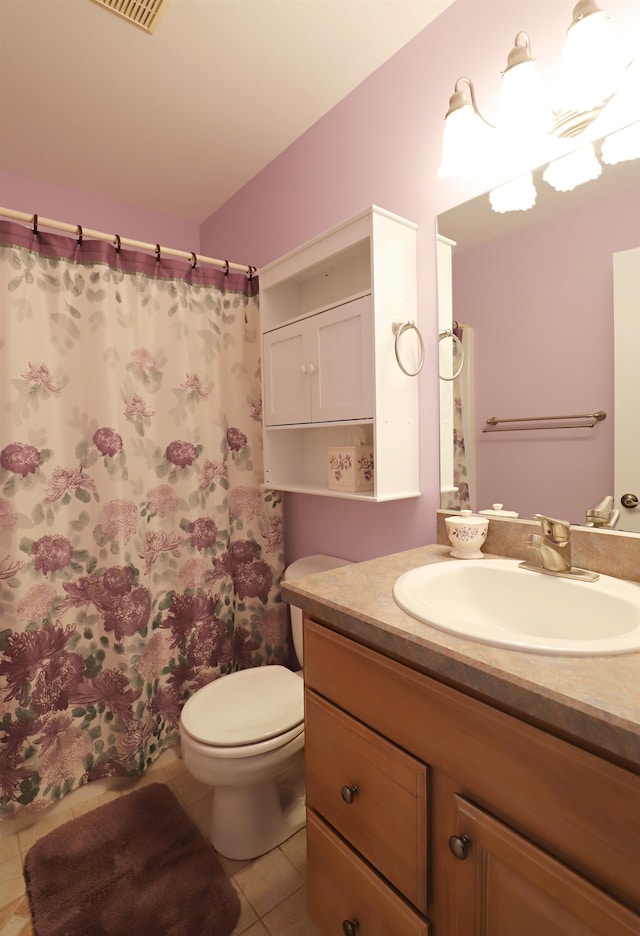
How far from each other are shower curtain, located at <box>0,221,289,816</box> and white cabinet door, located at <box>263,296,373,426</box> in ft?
0.83

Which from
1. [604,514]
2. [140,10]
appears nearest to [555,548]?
[604,514]

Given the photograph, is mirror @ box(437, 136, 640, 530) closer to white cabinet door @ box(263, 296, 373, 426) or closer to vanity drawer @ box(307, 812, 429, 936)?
white cabinet door @ box(263, 296, 373, 426)

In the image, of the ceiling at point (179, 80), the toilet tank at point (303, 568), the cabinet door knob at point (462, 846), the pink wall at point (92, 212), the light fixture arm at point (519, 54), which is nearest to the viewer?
the cabinet door knob at point (462, 846)

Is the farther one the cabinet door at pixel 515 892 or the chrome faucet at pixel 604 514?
the chrome faucet at pixel 604 514

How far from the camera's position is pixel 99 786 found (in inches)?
63.8

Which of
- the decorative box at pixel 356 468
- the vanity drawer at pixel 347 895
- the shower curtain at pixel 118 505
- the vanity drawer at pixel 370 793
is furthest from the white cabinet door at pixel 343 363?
the vanity drawer at pixel 347 895

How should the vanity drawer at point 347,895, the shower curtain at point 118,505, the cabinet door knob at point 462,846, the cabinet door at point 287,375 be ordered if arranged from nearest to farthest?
the cabinet door knob at point 462,846
the vanity drawer at point 347,895
the shower curtain at point 118,505
the cabinet door at point 287,375

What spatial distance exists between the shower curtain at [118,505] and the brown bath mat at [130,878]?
0.17 metres

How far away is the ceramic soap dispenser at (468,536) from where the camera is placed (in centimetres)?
119

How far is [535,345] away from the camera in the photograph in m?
1.13

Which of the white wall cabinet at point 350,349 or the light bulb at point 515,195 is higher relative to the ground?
the light bulb at point 515,195

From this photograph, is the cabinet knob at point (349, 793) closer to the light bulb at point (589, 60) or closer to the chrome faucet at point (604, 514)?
the chrome faucet at point (604, 514)

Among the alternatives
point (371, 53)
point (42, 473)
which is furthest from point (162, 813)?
point (371, 53)

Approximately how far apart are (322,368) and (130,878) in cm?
159
